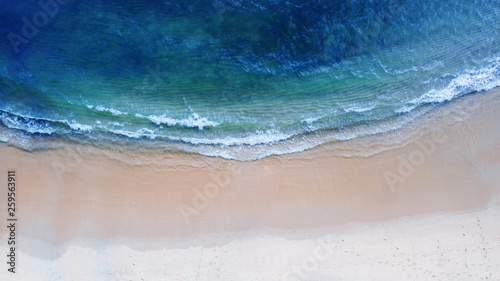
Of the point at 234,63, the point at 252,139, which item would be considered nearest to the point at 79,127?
the point at 234,63

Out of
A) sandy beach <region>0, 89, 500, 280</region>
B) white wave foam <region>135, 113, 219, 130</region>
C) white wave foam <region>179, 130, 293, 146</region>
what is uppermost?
white wave foam <region>135, 113, 219, 130</region>

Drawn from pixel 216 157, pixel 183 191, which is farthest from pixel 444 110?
pixel 183 191

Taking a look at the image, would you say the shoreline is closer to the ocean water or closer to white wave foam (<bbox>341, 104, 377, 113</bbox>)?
the ocean water

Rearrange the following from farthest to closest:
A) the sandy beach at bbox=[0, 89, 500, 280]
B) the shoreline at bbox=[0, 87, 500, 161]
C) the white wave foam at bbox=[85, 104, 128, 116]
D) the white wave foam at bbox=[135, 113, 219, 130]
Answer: the white wave foam at bbox=[85, 104, 128, 116]
the white wave foam at bbox=[135, 113, 219, 130]
the shoreline at bbox=[0, 87, 500, 161]
the sandy beach at bbox=[0, 89, 500, 280]

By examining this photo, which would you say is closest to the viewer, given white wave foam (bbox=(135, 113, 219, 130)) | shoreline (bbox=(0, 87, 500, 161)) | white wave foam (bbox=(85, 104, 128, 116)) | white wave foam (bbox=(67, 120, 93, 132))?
shoreline (bbox=(0, 87, 500, 161))

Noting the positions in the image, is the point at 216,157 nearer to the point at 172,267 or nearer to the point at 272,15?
the point at 172,267

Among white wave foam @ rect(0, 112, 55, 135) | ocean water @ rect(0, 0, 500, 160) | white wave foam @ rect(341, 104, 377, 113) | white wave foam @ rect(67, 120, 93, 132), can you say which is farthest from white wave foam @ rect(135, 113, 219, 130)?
white wave foam @ rect(341, 104, 377, 113)

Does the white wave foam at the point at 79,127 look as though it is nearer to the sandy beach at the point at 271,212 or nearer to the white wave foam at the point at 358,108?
the sandy beach at the point at 271,212
